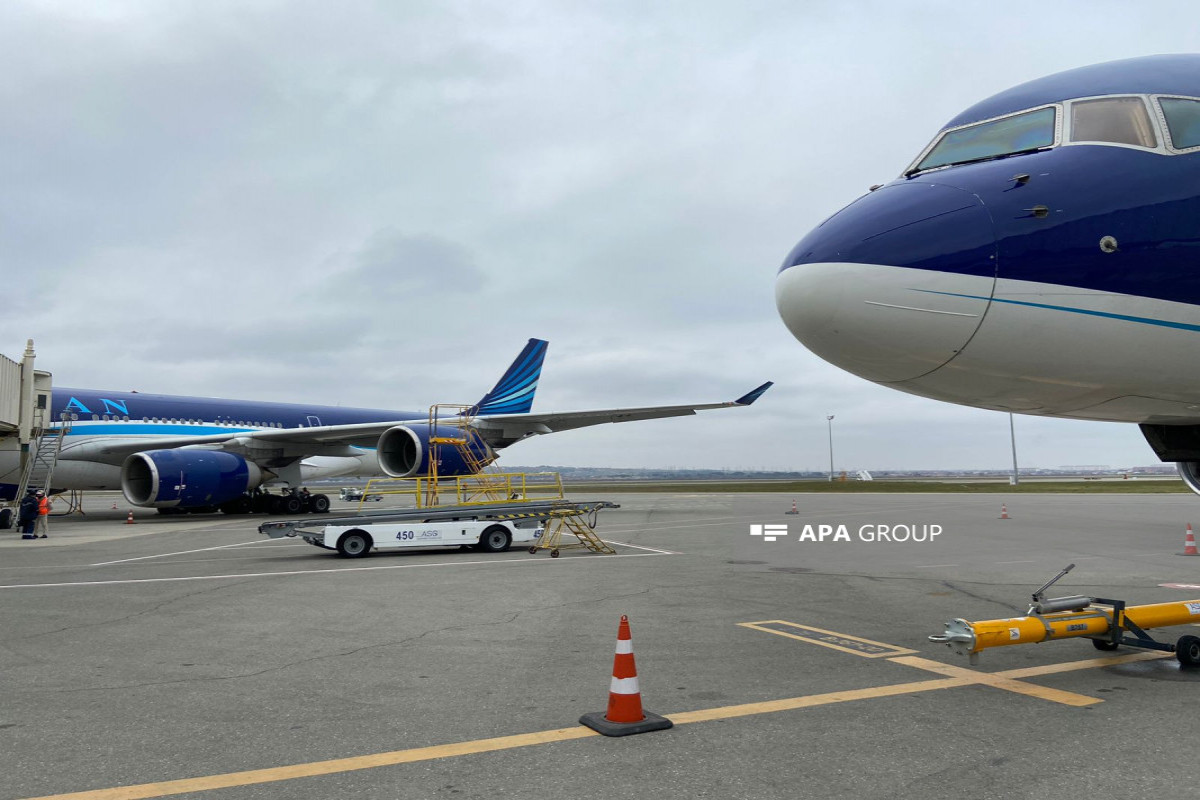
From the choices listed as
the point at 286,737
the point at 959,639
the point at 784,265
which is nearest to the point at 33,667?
the point at 286,737

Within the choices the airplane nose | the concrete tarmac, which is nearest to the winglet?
the concrete tarmac

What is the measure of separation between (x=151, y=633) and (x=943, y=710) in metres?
6.55

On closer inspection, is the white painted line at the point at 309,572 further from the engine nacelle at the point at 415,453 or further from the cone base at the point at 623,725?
the cone base at the point at 623,725

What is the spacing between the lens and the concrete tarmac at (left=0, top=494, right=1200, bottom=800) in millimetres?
3713

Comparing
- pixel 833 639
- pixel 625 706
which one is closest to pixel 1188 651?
pixel 833 639

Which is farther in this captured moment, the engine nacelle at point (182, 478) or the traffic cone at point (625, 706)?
the engine nacelle at point (182, 478)

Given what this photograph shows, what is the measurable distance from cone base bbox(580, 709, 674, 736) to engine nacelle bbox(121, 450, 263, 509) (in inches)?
787

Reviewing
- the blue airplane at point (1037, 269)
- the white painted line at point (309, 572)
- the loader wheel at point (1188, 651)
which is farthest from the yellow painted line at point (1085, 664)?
the white painted line at point (309, 572)

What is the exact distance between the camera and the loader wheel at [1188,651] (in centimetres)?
571

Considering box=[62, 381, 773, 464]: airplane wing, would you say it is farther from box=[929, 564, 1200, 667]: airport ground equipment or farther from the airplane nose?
the airplane nose

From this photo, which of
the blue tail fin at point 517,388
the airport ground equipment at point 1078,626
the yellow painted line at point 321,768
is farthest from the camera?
the blue tail fin at point 517,388

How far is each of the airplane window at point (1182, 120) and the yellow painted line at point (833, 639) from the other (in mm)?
3938

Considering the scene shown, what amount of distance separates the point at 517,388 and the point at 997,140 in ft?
75.0

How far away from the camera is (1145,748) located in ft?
13.3
